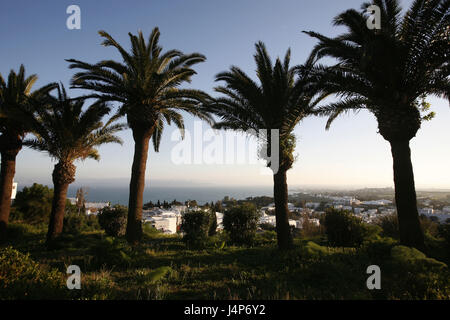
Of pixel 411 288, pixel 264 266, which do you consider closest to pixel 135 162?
pixel 264 266

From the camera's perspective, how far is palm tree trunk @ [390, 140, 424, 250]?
7469 millimetres

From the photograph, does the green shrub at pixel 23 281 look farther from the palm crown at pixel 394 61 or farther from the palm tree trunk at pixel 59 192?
the palm crown at pixel 394 61

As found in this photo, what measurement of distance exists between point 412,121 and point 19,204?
25.3 metres

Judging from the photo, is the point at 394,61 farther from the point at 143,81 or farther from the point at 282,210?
the point at 143,81

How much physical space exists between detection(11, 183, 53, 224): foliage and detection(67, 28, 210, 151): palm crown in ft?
43.3

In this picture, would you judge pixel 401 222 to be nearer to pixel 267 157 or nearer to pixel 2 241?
pixel 267 157

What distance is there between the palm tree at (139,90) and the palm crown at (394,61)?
6181 mm

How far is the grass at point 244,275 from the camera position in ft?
13.8

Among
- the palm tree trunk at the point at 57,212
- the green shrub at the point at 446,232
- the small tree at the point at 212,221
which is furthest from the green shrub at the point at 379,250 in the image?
the palm tree trunk at the point at 57,212

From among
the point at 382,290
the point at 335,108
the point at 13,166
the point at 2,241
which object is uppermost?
the point at 335,108

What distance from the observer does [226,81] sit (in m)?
9.63

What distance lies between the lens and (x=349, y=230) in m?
9.16

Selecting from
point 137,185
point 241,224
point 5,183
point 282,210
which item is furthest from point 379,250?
point 5,183

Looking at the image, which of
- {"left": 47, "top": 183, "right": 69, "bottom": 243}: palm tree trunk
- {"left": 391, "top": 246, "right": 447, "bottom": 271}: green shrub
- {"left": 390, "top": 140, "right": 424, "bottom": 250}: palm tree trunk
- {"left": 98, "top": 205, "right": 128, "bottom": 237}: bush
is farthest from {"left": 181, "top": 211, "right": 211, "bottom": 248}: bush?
{"left": 390, "top": 140, "right": 424, "bottom": 250}: palm tree trunk
